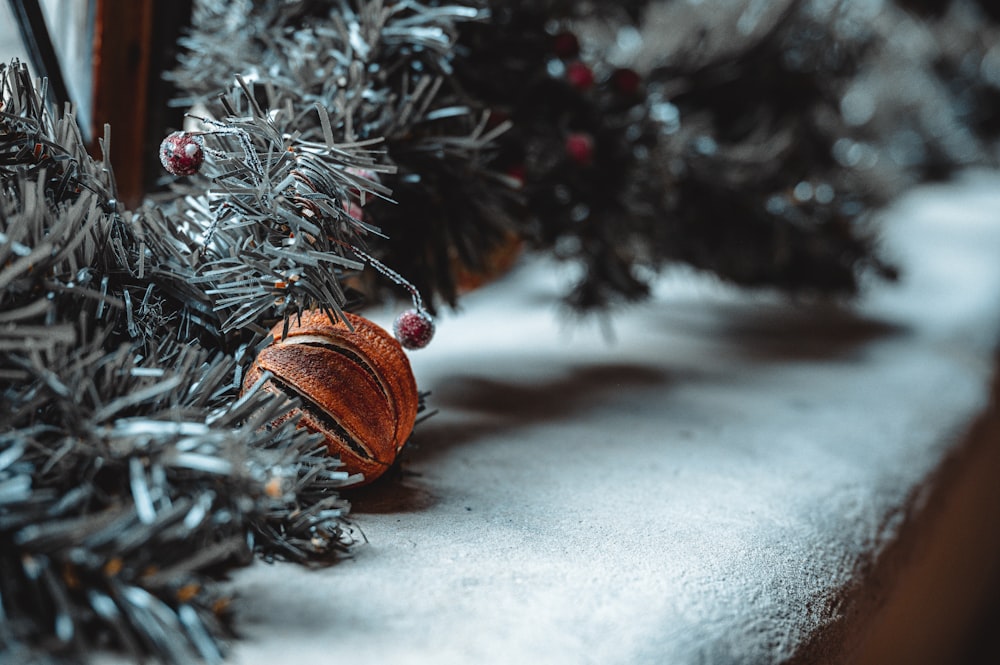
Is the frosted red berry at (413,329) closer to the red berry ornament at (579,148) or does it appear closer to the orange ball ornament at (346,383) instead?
the orange ball ornament at (346,383)

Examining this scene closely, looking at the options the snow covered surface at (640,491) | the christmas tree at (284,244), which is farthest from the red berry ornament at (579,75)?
the snow covered surface at (640,491)

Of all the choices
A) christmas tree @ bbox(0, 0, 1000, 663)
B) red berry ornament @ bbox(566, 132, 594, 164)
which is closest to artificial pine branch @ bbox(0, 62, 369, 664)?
christmas tree @ bbox(0, 0, 1000, 663)

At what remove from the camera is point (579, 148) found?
0.62m

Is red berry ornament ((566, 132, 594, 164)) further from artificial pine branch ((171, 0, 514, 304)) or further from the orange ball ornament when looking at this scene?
the orange ball ornament

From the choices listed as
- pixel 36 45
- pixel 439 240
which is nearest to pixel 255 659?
pixel 439 240

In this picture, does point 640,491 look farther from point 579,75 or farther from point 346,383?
point 579,75

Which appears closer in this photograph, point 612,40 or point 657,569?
point 657,569

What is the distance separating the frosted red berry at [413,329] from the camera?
0.44 meters

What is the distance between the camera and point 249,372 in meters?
0.42

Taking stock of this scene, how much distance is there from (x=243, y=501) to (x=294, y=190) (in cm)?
16

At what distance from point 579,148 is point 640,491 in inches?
10.4

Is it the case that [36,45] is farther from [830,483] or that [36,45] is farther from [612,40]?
[830,483]

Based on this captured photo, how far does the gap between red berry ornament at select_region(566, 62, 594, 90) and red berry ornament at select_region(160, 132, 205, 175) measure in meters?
0.32

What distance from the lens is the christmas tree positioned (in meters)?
0.30
